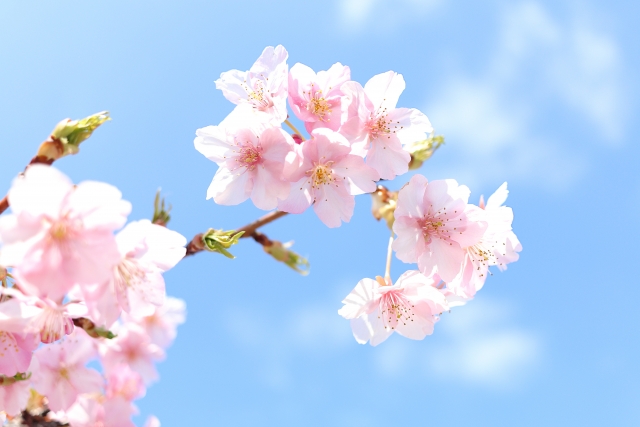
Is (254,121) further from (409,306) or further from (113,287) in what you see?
(409,306)

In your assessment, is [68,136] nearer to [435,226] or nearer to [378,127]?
[378,127]

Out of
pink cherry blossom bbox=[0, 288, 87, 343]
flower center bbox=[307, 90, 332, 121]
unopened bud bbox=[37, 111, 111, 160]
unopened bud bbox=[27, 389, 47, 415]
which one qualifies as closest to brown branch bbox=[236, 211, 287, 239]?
flower center bbox=[307, 90, 332, 121]

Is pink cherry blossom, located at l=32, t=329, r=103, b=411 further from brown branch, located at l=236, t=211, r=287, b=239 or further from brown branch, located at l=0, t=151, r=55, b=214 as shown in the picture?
brown branch, located at l=236, t=211, r=287, b=239

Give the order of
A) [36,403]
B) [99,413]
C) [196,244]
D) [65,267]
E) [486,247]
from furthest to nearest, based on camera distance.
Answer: [99,413] → [36,403] → [486,247] → [196,244] → [65,267]

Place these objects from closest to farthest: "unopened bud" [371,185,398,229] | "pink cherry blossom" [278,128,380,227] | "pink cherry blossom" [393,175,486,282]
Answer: "pink cherry blossom" [278,128,380,227] → "pink cherry blossom" [393,175,486,282] → "unopened bud" [371,185,398,229]

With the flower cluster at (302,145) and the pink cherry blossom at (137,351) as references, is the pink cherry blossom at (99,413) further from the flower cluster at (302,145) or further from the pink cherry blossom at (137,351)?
the flower cluster at (302,145)

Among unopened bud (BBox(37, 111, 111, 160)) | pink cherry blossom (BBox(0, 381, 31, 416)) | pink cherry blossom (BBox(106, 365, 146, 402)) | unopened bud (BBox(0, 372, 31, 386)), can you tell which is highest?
unopened bud (BBox(37, 111, 111, 160))

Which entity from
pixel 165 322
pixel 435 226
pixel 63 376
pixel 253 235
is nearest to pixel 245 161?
pixel 435 226
